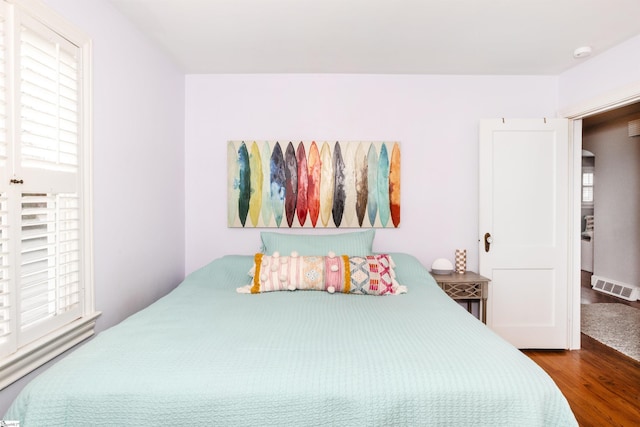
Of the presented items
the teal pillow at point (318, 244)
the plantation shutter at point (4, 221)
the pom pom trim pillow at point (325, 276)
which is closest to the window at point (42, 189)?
the plantation shutter at point (4, 221)

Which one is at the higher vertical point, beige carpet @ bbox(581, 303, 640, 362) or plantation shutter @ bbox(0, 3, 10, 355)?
plantation shutter @ bbox(0, 3, 10, 355)

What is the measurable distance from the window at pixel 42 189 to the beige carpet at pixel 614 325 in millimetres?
3986

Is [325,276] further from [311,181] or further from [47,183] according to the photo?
[47,183]

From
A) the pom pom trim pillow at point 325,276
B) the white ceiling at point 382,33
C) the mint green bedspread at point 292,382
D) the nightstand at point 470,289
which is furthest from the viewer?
the nightstand at point 470,289

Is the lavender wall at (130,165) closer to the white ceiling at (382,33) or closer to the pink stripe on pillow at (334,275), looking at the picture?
the white ceiling at (382,33)

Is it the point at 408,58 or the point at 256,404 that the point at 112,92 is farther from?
the point at 408,58

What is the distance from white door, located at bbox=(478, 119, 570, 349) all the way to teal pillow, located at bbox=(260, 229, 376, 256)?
44.1 inches

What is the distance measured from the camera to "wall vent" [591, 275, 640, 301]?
476cm

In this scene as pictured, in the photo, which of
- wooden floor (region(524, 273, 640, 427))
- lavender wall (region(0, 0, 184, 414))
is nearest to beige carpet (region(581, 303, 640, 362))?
wooden floor (region(524, 273, 640, 427))

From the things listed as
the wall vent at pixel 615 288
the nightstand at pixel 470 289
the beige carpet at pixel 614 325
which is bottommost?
the beige carpet at pixel 614 325

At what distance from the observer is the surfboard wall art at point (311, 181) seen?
3.23m

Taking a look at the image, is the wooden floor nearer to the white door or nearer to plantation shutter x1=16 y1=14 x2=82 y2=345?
the white door

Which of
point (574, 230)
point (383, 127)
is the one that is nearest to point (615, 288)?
point (574, 230)

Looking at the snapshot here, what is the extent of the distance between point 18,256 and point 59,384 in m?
0.58
